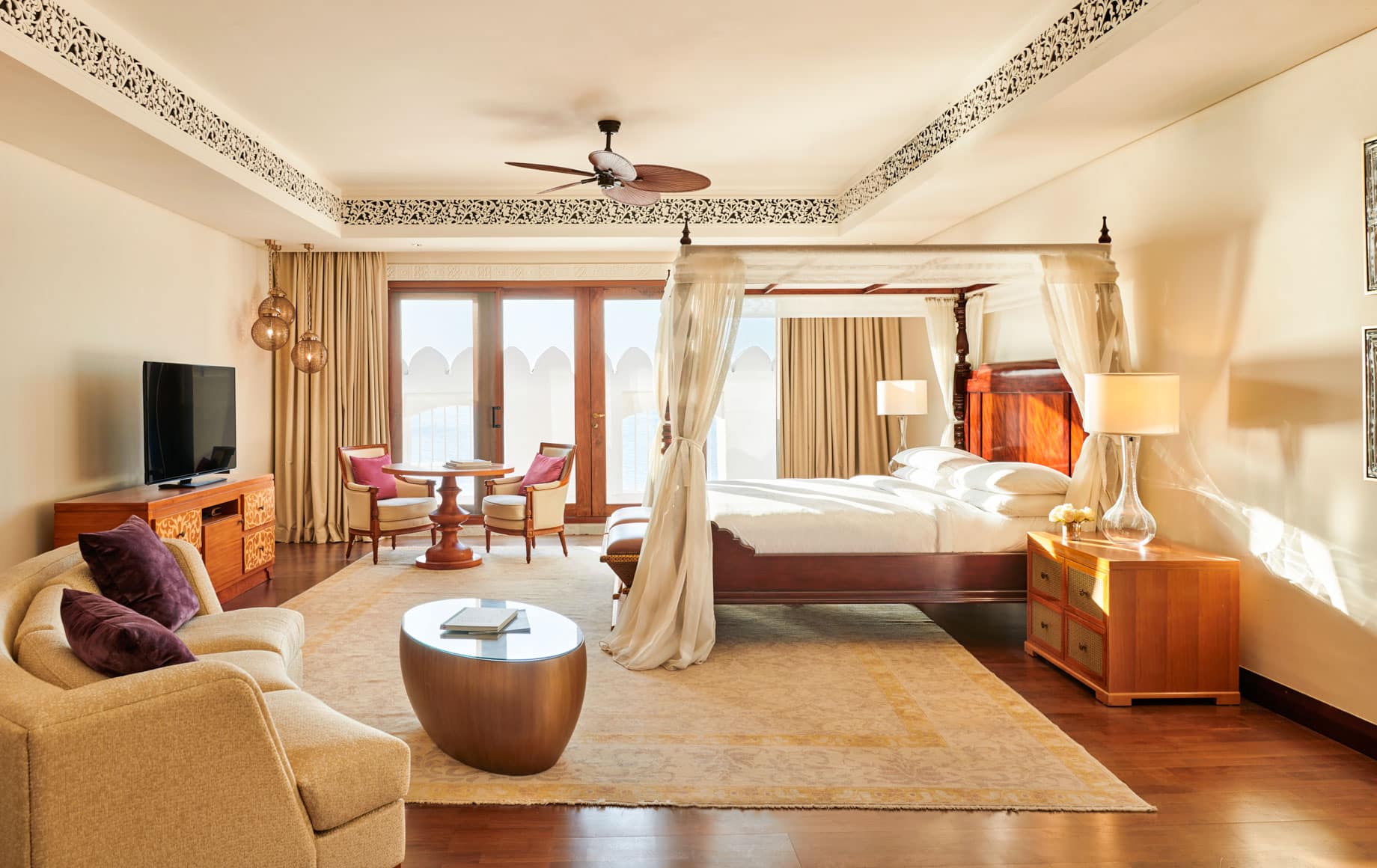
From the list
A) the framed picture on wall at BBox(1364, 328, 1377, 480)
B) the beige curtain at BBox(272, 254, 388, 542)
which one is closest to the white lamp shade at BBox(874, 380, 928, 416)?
the framed picture on wall at BBox(1364, 328, 1377, 480)

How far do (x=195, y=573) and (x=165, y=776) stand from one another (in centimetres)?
179

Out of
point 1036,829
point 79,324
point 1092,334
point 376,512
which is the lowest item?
point 1036,829

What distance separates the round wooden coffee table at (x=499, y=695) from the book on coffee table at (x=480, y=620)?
0.22ft

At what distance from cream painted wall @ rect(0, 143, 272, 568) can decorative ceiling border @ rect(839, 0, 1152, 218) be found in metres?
5.03

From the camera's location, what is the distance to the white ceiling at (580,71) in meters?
3.63

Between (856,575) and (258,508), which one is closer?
(856,575)

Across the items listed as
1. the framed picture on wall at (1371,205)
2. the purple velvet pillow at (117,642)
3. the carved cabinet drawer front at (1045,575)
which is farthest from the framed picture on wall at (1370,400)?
the purple velvet pillow at (117,642)

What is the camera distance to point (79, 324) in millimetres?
4750

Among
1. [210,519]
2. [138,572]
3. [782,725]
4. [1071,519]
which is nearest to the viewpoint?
[138,572]

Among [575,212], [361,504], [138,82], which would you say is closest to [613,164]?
[138,82]

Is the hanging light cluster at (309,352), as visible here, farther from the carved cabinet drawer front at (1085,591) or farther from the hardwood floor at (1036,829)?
the carved cabinet drawer front at (1085,591)

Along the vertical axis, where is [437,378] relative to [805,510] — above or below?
above

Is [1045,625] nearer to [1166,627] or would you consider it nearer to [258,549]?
[1166,627]

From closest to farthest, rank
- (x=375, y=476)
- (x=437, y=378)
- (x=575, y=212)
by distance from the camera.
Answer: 1. (x=375, y=476)
2. (x=575, y=212)
3. (x=437, y=378)
